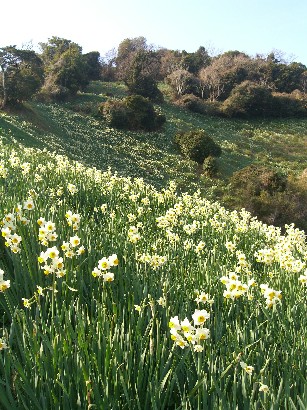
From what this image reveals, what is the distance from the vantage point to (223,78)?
42969 millimetres

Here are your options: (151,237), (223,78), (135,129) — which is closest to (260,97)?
(223,78)

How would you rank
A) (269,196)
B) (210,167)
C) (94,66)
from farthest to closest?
(94,66) < (210,167) < (269,196)

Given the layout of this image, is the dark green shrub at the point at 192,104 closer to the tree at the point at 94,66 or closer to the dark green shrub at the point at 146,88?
the dark green shrub at the point at 146,88

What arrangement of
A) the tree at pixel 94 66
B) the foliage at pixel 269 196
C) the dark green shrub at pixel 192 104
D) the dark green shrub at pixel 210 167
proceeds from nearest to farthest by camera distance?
the foliage at pixel 269 196
the dark green shrub at pixel 210 167
the dark green shrub at pixel 192 104
the tree at pixel 94 66

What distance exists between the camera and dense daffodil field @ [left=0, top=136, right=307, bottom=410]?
5.70ft

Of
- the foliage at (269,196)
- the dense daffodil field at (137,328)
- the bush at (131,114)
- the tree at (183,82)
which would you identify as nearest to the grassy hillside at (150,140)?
the bush at (131,114)

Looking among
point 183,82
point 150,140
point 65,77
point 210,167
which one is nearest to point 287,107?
point 183,82

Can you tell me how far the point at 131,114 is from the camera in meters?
29.2

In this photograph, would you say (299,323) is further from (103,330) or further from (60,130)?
(60,130)

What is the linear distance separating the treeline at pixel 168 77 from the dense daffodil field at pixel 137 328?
2348cm

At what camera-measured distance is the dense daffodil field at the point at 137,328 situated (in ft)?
5.70

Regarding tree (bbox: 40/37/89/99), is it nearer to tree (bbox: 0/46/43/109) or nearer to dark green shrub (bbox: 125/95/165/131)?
tree (bbox: 0/46/43/109)

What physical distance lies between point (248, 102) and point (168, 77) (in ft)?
33.9

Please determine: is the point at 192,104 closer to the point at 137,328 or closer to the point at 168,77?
the point at 168,77
